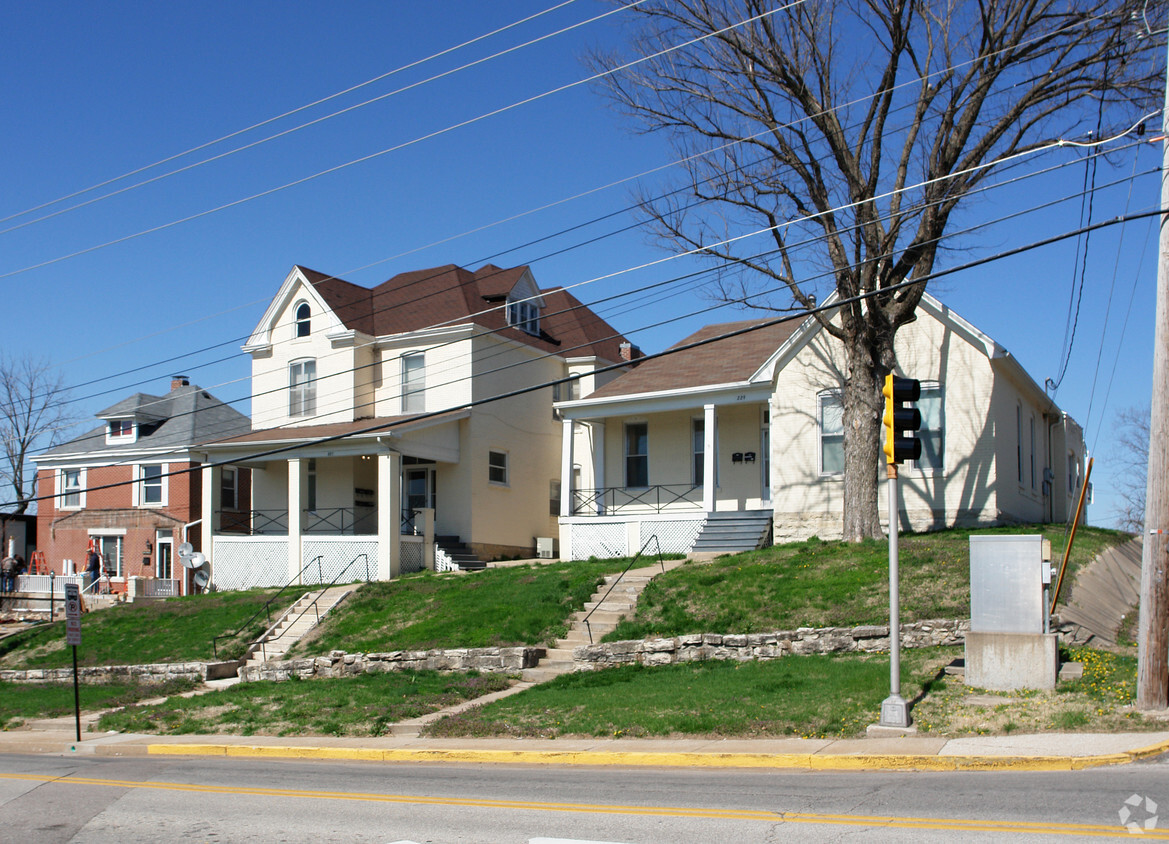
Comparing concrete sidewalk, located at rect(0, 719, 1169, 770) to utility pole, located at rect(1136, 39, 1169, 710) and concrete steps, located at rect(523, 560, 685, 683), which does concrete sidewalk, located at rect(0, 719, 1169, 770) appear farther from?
concrete steps, located at rect(523, 560, 685, 683)

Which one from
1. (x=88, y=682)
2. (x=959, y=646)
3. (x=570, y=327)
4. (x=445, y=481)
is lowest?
(x=88, y=682)

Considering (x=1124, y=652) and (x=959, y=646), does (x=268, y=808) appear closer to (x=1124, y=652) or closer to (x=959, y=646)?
(x=959, y=646)

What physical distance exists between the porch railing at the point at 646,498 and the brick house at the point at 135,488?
15344mm

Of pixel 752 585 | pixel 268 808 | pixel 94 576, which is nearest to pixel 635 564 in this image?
pixel 752 585

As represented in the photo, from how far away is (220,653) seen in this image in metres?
23.7

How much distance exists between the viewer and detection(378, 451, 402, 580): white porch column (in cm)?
2916

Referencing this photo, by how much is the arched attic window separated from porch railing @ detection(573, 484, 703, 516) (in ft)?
34.5

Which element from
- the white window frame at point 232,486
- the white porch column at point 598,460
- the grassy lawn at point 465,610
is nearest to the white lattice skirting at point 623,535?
the grassy lawn at point 465,610

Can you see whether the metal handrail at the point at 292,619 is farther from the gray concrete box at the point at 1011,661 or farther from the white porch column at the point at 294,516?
the gray concrete box at the point at 1011,661

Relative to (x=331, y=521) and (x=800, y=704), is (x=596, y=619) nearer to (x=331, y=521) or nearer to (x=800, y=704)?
(x=800, y=704)

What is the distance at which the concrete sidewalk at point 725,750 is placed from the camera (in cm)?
1039

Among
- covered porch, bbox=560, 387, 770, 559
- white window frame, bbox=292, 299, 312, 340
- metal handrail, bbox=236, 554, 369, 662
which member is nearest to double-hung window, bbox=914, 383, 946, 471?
covered porch, bbox=560, 387, 770, 559

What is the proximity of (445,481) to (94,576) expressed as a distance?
13140mm

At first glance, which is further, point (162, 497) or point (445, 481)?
point (162, 497)
